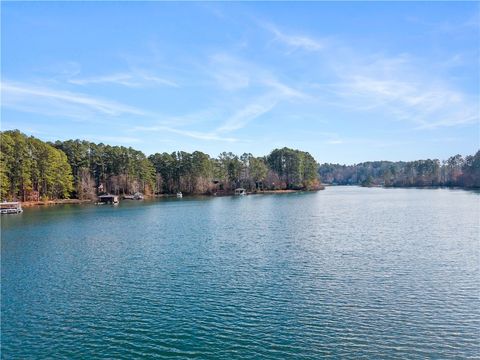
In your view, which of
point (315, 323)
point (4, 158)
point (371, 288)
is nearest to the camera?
point (315, 323)

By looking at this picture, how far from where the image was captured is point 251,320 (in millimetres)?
21125

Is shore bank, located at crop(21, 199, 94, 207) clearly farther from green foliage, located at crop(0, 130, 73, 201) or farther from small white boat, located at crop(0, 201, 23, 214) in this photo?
small white boat, located at crop(0, 201, 23, 214)

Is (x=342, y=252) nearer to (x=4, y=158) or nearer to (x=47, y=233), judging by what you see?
(x=47, y=233)

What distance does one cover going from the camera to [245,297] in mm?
24734

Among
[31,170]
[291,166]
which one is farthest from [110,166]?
[291,166]

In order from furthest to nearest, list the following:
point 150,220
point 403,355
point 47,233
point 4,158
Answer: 1. point 4,158
2. point 150,220
3. point 47,233
4. point 403,355

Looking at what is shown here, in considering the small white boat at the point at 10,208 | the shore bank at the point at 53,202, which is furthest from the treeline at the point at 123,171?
the small white boat at the point at 10,208

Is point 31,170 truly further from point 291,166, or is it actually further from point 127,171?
point 291,166

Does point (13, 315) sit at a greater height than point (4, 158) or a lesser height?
lesser

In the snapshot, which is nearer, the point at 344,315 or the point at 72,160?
the point at 344,315

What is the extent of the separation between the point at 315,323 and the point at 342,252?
17799 millimetres

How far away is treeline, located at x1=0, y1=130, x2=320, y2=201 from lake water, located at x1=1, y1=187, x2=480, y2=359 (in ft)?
221

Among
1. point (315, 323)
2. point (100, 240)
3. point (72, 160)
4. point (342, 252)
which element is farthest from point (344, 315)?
point (72, 160)

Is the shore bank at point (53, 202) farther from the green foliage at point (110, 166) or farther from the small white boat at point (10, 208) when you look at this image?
the small white boat at point (10, 208)
